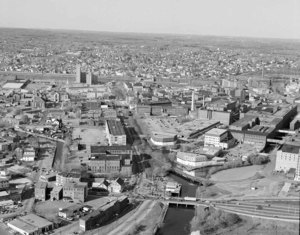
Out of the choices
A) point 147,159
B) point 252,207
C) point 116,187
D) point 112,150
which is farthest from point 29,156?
point 252,207

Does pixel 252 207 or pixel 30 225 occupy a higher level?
pixel 252 207

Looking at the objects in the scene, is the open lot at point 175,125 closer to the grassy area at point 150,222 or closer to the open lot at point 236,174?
the open lot at point 236,174

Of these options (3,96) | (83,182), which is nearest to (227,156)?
(83,182)

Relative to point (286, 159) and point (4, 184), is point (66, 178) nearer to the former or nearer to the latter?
point (4, 184)

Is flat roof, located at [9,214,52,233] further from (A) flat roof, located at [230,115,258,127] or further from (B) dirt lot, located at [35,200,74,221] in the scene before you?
(A) flat roof, located at [230,115,258,127]

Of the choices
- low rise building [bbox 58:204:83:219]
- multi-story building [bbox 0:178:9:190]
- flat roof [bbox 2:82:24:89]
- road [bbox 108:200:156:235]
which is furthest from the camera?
flat roof [bbox 2:82:24:89]

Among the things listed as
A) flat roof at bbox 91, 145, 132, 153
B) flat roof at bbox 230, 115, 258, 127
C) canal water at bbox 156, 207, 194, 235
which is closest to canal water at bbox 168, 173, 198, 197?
canal water at bbox 156, 207, 194, 235
